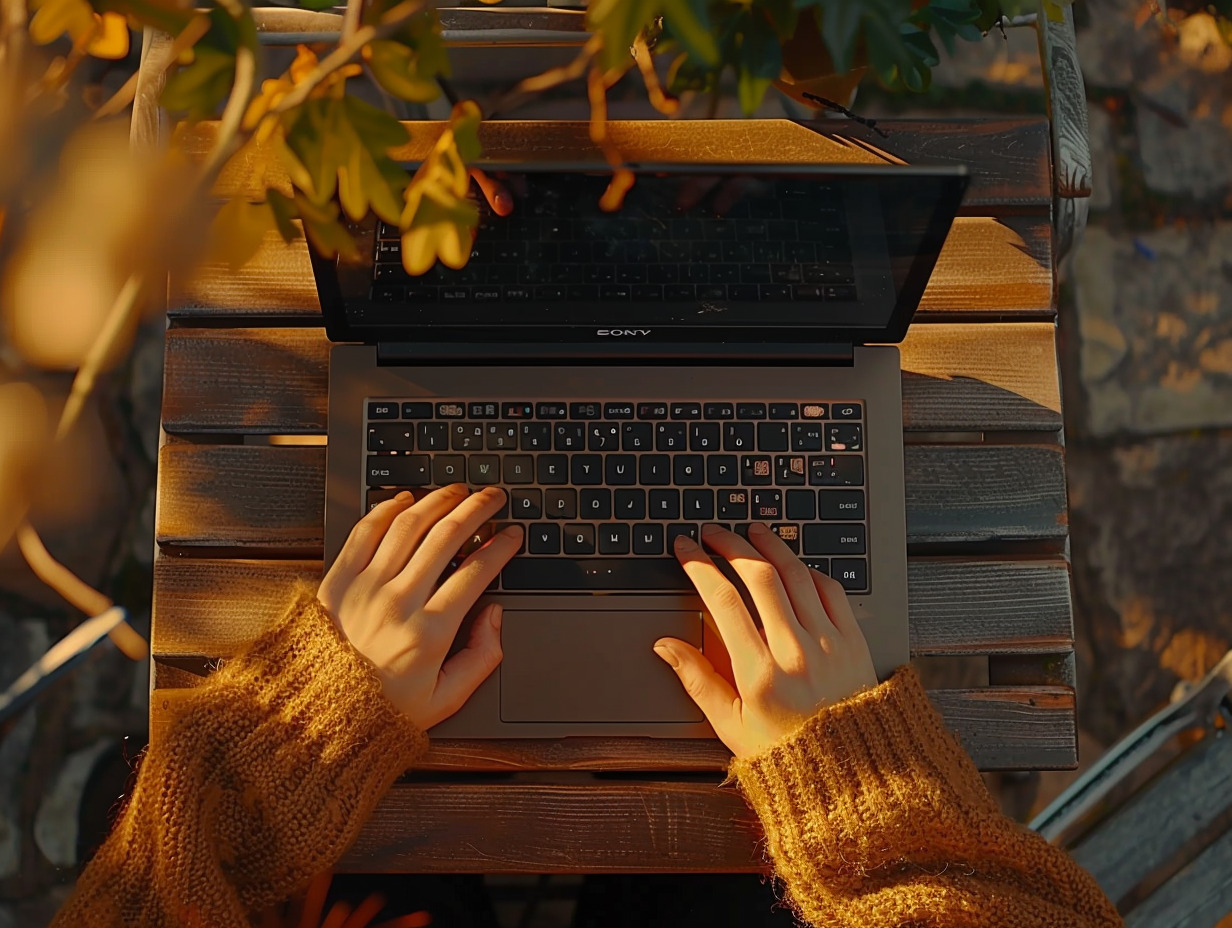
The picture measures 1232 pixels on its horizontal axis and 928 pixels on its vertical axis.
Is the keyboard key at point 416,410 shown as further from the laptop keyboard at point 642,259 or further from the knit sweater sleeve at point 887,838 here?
the knit sweater sleeve at point 887,838

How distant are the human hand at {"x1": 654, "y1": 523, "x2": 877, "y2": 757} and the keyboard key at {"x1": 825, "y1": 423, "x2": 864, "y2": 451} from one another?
12cm

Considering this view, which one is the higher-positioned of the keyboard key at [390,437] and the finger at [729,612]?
the keyboard key at [390,437]

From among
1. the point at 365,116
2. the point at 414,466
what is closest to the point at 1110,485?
the point at 414,466

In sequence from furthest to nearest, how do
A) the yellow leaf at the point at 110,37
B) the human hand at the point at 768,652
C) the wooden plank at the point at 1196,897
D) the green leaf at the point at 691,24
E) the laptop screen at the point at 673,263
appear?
the wooden plank at the point at 1196,897 → the human hand at the point at 768,652 → the laptop screen at the point at 673,263 → the yellow leaf at the point at 110,37 → the green leaf at the point at 691,24

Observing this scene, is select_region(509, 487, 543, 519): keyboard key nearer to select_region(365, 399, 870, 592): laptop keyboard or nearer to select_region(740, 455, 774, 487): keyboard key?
select_region(365, 399, 870, 592): laptop keyboard

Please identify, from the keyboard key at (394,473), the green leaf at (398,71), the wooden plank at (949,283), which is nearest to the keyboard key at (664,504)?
the keyboard key at (394,473)

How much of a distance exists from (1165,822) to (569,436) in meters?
1.04

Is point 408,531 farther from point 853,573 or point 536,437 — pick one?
point 853,573

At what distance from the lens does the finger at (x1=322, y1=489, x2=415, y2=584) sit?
866mm

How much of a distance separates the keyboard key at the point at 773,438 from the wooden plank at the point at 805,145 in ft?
0.97

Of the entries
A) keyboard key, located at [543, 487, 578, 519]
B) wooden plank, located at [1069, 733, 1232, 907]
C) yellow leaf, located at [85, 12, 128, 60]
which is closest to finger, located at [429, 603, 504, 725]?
keyboard key, located at [543, 487, 578, 519]

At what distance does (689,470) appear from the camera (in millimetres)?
884

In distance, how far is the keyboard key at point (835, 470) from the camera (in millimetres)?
880

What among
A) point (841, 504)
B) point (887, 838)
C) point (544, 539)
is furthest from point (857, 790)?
point (544, 539)
